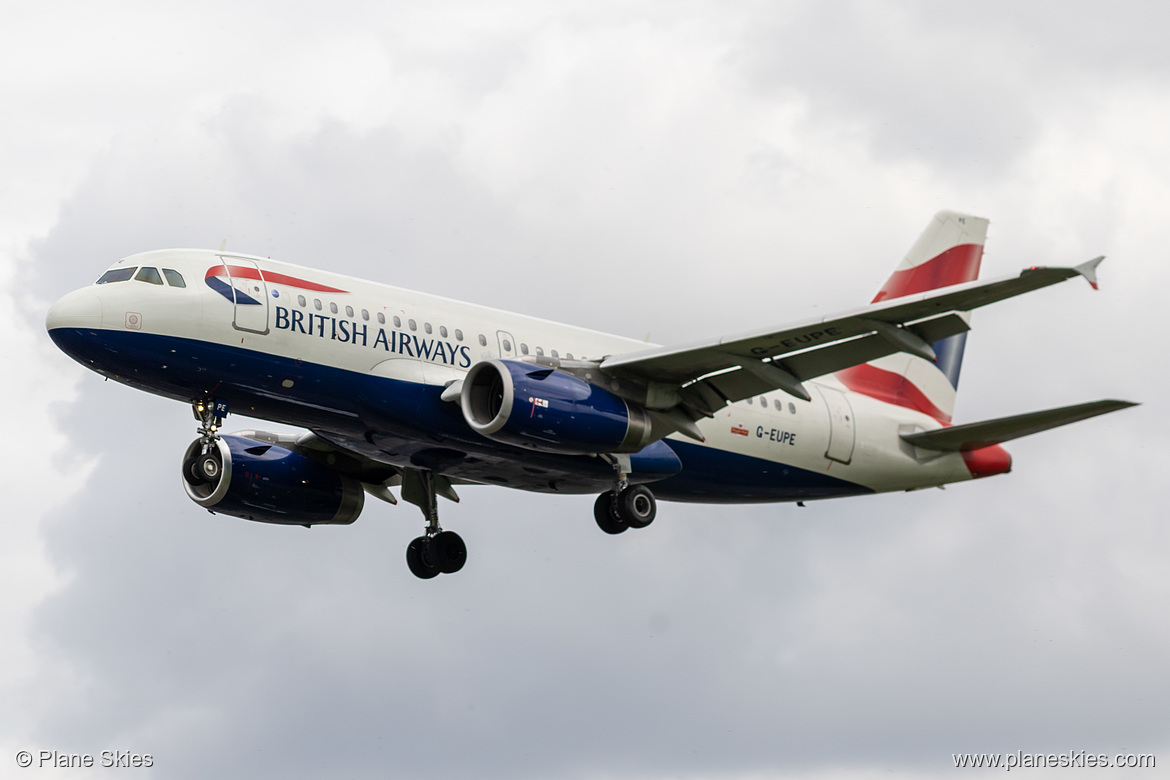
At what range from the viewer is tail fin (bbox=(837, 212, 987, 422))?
39.8 metres

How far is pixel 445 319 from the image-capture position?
32.6 m

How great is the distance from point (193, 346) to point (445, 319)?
18.3 feet

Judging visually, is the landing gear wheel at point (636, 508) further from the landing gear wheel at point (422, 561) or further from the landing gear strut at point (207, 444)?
the landing gear strut at point (207, 444)

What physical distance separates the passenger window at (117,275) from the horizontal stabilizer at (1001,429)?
63.3 ft

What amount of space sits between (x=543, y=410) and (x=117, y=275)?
8.92 m

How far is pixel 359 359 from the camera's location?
3095 cm

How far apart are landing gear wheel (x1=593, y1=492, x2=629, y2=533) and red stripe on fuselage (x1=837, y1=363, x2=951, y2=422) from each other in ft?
27.3

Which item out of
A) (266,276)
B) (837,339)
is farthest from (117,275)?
(837,339)

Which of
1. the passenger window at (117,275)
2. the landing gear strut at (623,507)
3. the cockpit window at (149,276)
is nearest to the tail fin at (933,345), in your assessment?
the landing gear strut at (623,507)

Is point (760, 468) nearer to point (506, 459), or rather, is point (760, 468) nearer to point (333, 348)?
point (506, 459)

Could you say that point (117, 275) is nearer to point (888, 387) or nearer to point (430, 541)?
point (430, 541)

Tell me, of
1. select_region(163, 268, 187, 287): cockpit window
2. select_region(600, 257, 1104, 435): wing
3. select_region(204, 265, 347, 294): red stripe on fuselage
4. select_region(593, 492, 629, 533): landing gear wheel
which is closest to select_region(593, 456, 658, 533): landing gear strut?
select_region(593, 492, 629, 533): landing gear wheel

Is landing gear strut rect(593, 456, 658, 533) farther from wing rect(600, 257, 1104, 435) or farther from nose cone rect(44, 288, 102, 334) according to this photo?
nose cone rect(44, 288, 102, 334)

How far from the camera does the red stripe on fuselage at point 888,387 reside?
39312mm
